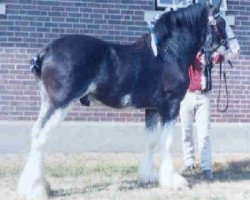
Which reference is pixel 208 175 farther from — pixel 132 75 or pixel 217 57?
pixel 132 75

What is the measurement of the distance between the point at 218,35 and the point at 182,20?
0.53 meters

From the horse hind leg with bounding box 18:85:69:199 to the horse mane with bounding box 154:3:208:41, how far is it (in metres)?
1.70

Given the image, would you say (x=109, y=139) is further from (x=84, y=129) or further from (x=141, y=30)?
(x=141, y=30)

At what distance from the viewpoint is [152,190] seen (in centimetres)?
732

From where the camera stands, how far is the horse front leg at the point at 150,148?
7.74 metres

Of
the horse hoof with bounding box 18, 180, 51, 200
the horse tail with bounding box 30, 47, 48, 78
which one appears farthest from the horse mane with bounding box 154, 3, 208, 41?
the horse hoof with bounding box 18, 180, 51, 200

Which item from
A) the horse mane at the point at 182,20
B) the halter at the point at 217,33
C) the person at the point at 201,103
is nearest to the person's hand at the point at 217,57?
the person at the point at 201,103

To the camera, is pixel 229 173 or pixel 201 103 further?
pixel 229 173

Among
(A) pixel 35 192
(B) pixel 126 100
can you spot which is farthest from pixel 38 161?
(B) pixel 126 100

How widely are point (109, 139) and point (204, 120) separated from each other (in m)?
2.23

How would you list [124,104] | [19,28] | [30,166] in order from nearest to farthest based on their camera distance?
[30,166] < [124,104] < [19,28]

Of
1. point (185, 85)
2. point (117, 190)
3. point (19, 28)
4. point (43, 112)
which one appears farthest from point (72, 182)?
point (19, 28)

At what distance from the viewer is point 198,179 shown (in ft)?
26.8

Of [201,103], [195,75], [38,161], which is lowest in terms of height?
[38,161]
